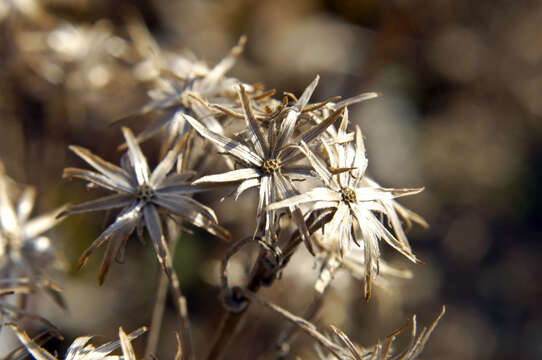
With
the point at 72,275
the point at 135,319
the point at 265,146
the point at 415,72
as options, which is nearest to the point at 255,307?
the point at 135,319

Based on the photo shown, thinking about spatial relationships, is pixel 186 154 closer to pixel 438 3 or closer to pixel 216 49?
pixel 216 49

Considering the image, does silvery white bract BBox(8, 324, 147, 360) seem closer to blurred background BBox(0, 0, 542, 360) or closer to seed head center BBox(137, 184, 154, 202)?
seed head center BBox(137, 184, 154, 202)

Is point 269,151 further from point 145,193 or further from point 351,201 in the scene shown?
point 145,193

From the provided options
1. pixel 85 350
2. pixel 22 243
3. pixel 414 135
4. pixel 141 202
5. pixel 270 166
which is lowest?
pixel 22 243

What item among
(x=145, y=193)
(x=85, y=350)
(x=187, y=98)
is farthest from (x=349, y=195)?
(x=85, y=350)

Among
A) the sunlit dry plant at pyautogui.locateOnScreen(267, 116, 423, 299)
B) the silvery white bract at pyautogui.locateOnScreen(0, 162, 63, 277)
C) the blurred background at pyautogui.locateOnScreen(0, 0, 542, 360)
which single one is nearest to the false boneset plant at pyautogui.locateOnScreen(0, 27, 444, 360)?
the sunlit dry plant at pyautogui.locateOnScreen(267, 116, 423, 299)

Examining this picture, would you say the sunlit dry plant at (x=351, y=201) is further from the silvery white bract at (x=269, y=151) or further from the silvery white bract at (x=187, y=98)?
the silvery white bract at (x=187, y=98)

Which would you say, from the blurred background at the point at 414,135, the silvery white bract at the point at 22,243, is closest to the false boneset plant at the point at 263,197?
the silvery white bract at the point at 22,243
